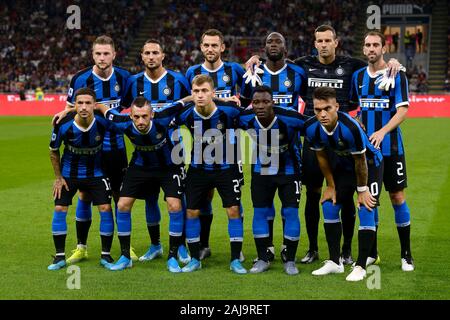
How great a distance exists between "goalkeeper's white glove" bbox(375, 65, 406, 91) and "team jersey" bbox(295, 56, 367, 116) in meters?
0.37

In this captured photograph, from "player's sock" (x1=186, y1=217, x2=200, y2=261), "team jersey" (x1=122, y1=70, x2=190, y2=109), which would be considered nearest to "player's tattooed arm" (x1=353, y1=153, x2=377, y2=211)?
"player's sock" (x1=186, y1=217, x2=200, y2=261)

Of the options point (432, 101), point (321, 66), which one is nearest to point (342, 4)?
point (432, 101)

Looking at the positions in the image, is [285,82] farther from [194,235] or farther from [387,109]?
[194,235]

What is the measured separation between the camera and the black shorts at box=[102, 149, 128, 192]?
7.71 metres

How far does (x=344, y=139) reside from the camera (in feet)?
21.5

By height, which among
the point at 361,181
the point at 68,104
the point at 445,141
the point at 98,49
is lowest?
the point at 445,141

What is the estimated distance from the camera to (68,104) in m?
7.78

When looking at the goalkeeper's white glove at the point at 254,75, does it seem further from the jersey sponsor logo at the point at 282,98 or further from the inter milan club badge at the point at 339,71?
the inter milan club badge at the point at 339,71

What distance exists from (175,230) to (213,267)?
52 cm

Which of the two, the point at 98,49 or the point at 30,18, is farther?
the point at 30,18
